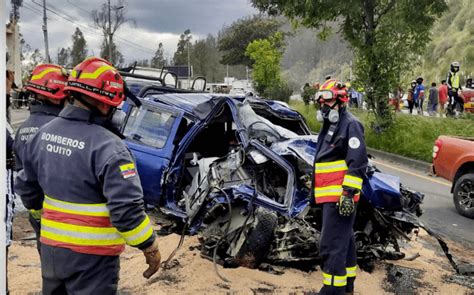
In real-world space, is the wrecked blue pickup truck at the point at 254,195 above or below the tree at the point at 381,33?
below

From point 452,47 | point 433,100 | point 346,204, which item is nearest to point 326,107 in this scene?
point 346,204

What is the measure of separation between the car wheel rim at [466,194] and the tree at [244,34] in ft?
174

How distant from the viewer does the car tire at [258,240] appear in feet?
14.3

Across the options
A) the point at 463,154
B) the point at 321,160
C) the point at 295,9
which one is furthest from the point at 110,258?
the point at 295,9

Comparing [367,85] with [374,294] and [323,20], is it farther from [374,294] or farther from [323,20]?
[374,294]

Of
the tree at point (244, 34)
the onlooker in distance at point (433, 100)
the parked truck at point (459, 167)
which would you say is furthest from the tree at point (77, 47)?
the parked truck at point (459, 167)

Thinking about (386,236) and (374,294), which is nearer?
(374,294)

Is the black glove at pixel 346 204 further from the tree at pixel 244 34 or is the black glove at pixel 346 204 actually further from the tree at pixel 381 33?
the tree at pixel 244 34

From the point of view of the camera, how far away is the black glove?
3.74 metres

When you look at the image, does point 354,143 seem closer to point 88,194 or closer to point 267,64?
point 88,194

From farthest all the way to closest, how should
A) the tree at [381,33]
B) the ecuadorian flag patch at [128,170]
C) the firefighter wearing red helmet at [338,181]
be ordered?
the tree at [381,33], the firefighter wearing red helmet at [338,181], the ecuadorian flag patch at [128,170]

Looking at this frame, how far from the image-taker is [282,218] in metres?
4.52

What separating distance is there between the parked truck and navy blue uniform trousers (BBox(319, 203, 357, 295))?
4.26 meters

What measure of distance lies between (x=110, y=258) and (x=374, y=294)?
2.65m
